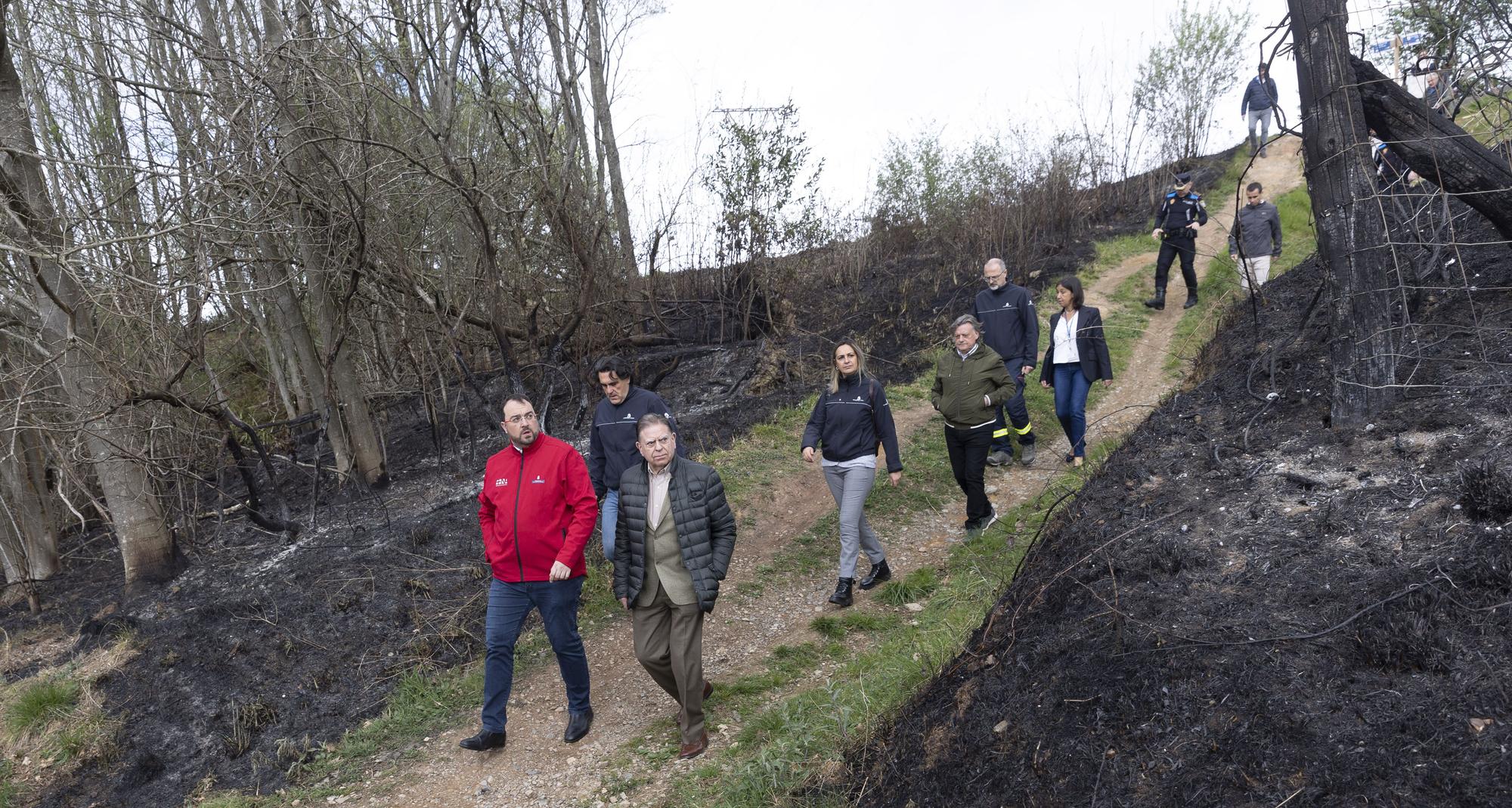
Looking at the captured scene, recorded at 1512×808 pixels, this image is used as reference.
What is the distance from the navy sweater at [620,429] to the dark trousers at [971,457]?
223 centimetres

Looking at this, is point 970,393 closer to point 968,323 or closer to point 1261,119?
point 968,323

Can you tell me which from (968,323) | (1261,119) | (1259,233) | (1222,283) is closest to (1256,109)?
(1261,119)

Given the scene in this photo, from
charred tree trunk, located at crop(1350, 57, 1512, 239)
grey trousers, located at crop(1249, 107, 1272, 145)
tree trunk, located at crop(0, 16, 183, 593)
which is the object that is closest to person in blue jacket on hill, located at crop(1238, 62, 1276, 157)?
grey trousers, located at crop(1249, 107, 1272, 145)

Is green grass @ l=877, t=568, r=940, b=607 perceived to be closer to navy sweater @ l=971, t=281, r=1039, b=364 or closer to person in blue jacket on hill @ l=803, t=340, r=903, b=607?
person in blue jacket on hill @ l=803, t=340, r=903, b=607

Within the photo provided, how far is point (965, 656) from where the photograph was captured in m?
4.32

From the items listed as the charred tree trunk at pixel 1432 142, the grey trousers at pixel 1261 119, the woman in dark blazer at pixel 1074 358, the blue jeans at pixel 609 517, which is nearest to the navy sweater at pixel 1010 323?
Result: the woman in dark blazer at pixel 1074 358

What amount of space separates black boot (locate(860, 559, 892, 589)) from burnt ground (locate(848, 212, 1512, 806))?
53.1 inches

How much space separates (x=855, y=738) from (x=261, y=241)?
7388mm

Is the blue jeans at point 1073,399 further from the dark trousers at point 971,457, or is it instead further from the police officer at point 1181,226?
the police officer at point 1181,226

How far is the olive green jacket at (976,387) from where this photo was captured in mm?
6246

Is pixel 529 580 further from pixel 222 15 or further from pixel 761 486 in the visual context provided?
pixel 222 15

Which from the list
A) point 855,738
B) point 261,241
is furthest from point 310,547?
point 855,738

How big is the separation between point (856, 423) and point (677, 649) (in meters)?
2.12

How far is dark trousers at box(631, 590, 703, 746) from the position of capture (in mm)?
4531
